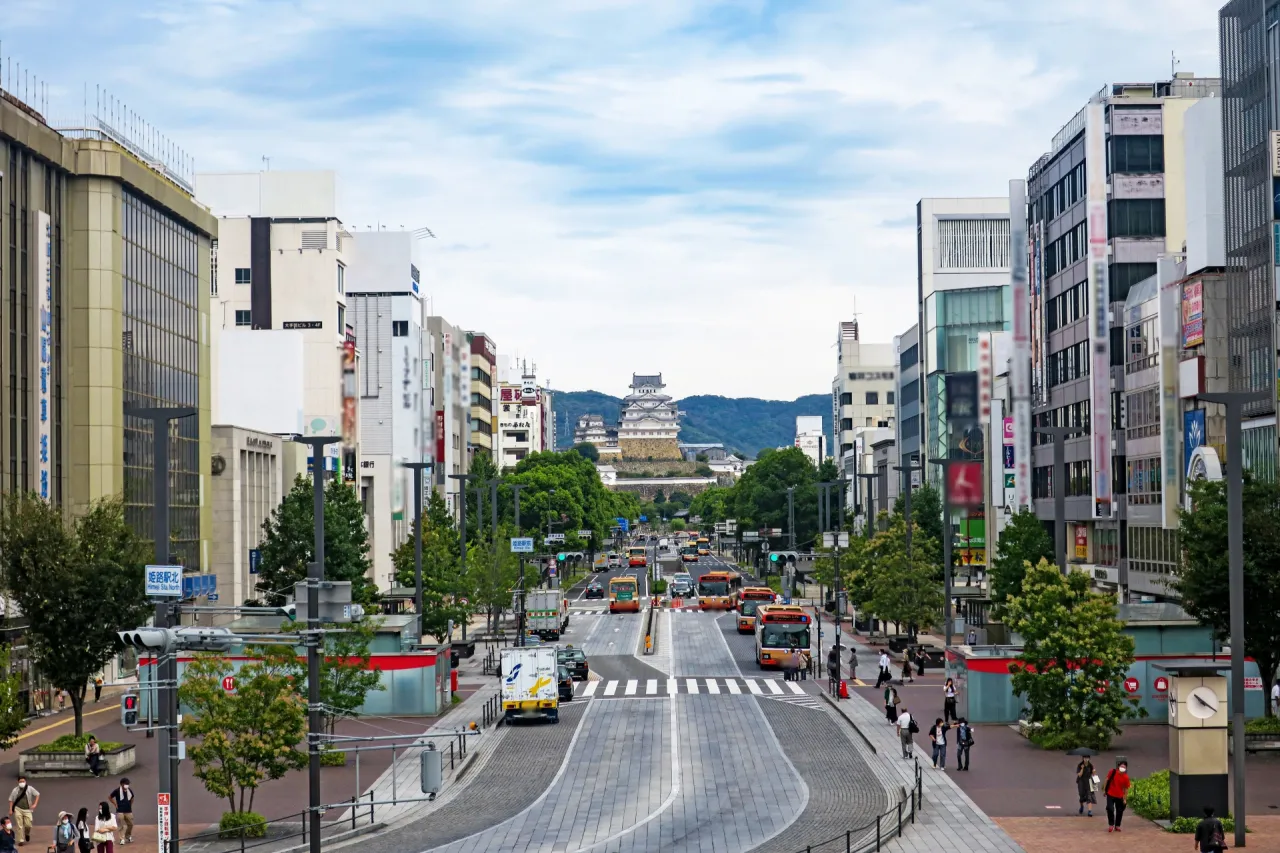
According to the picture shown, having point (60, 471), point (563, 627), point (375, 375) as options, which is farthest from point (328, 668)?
point (375, 375)

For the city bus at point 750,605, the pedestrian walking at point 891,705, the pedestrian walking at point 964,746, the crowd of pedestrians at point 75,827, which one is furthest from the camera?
the city bus at point 750,605

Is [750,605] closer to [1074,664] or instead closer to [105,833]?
→ [1074,664]

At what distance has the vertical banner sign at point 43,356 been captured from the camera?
64.1 m

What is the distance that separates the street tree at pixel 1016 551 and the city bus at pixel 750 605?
15.2m

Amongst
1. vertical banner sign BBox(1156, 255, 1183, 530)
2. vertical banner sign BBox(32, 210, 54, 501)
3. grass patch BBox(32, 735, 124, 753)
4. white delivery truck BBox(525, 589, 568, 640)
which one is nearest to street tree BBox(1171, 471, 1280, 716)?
vertical banner sign BBox(1156, 255, 1183, 530)

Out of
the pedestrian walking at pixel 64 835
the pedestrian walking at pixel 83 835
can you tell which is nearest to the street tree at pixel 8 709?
the pedestrian walking at pixel 64 835

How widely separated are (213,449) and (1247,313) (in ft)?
175

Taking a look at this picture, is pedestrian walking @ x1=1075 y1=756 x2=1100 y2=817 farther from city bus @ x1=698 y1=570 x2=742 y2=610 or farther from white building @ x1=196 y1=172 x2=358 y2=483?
city bus @ x1=698 y1=570 x2=742 y2=610

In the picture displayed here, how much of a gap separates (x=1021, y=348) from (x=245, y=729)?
249 feet

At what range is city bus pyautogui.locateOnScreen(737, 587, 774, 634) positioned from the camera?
96.0 meters

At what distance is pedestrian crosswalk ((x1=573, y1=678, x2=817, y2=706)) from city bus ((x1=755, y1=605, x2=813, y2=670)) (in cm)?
456

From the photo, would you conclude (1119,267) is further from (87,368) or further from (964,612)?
(87,368)

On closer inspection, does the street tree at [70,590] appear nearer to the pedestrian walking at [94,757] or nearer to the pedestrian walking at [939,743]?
the pedestrian walking at [94,757]

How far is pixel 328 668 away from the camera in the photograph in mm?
45250
